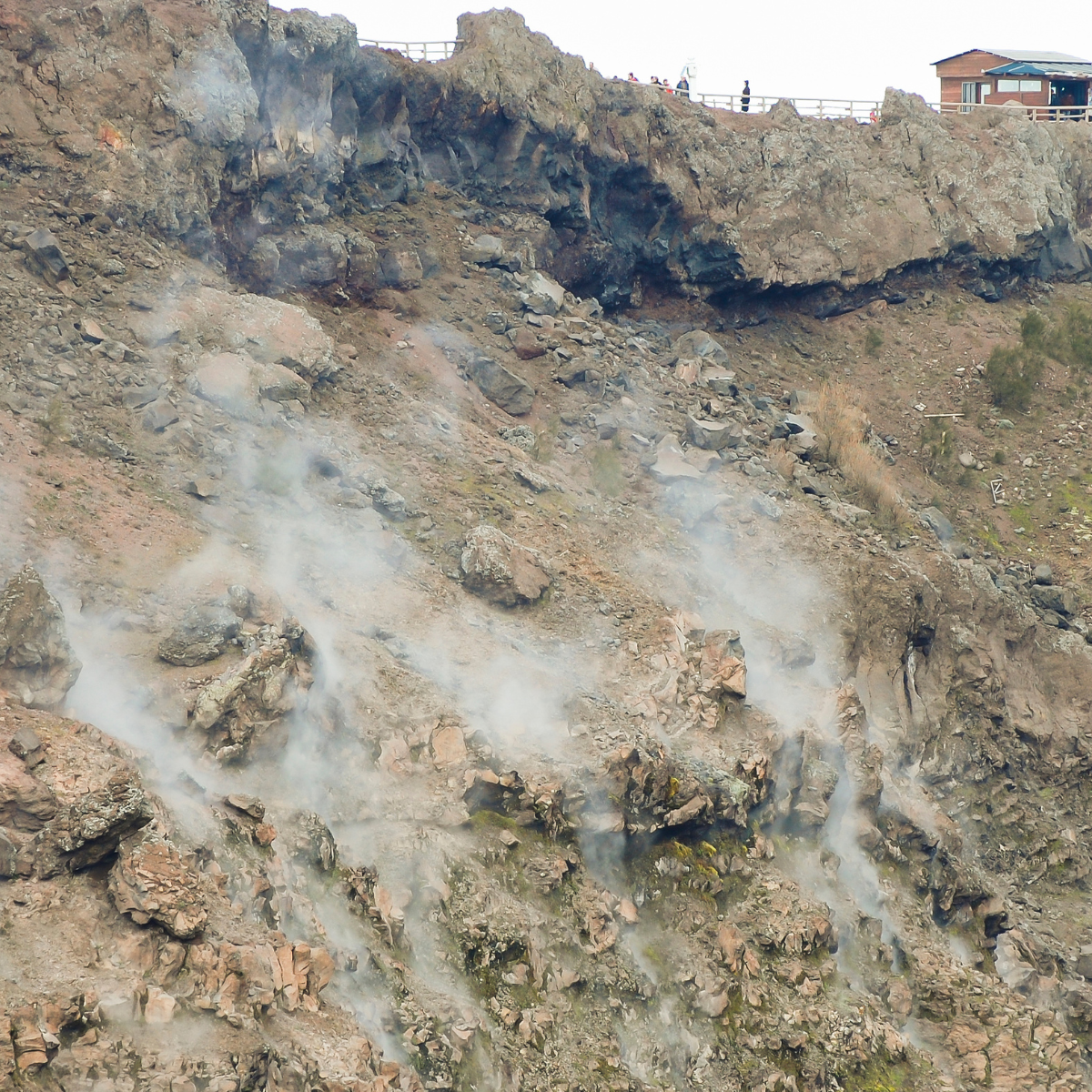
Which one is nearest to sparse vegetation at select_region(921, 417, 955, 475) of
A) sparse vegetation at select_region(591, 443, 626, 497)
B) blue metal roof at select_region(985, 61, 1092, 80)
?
sparse vegetation at select_region(591, 443, 626, 497)

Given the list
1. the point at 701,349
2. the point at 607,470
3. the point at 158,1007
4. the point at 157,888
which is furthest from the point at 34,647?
the point at 701,349

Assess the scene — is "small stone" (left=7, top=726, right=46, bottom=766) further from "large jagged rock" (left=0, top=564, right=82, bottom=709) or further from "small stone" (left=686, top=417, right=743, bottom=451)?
"small stone" (left=686, top=417, right=743, bottom=451)

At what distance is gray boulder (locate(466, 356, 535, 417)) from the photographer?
21.2 m

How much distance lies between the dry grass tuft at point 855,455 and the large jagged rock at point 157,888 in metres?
15.5

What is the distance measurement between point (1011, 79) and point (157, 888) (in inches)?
1281

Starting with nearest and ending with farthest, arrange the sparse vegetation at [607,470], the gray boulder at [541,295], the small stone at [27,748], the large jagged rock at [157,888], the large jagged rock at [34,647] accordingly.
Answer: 1. the large jagged rock at [157,888]
2. the small stone at [27,748]
3. the large jagged rock at [34,647]
4. the sparse vegetation at [607,470]
5. the gray boulder at [541,295]

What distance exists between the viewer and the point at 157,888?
9.49 m

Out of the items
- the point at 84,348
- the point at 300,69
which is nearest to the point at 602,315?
the point at 300,69

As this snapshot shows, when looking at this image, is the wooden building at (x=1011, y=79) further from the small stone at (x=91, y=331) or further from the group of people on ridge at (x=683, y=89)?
the small stone at (x=91, y=331)

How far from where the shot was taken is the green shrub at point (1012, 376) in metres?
27.5

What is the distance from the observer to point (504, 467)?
63.3ft

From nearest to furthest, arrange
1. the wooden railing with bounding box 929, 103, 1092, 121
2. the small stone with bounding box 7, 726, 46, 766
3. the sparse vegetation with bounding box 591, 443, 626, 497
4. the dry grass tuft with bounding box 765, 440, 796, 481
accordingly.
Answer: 1. the small stone with bounding box 7, 726, 46, 766
2. the sparse vegetation with bounding box 591, 443, 626, 497
3. the dry grass tuft with bounding box 765, 440, 796, 481
4. the wooden railing with bounding box 929, 103, 1092, 121

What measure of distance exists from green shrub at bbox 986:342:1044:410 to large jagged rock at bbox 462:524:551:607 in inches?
578

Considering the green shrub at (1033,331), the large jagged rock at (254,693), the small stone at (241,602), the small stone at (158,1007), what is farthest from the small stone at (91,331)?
the green shrub at (1033,331)
